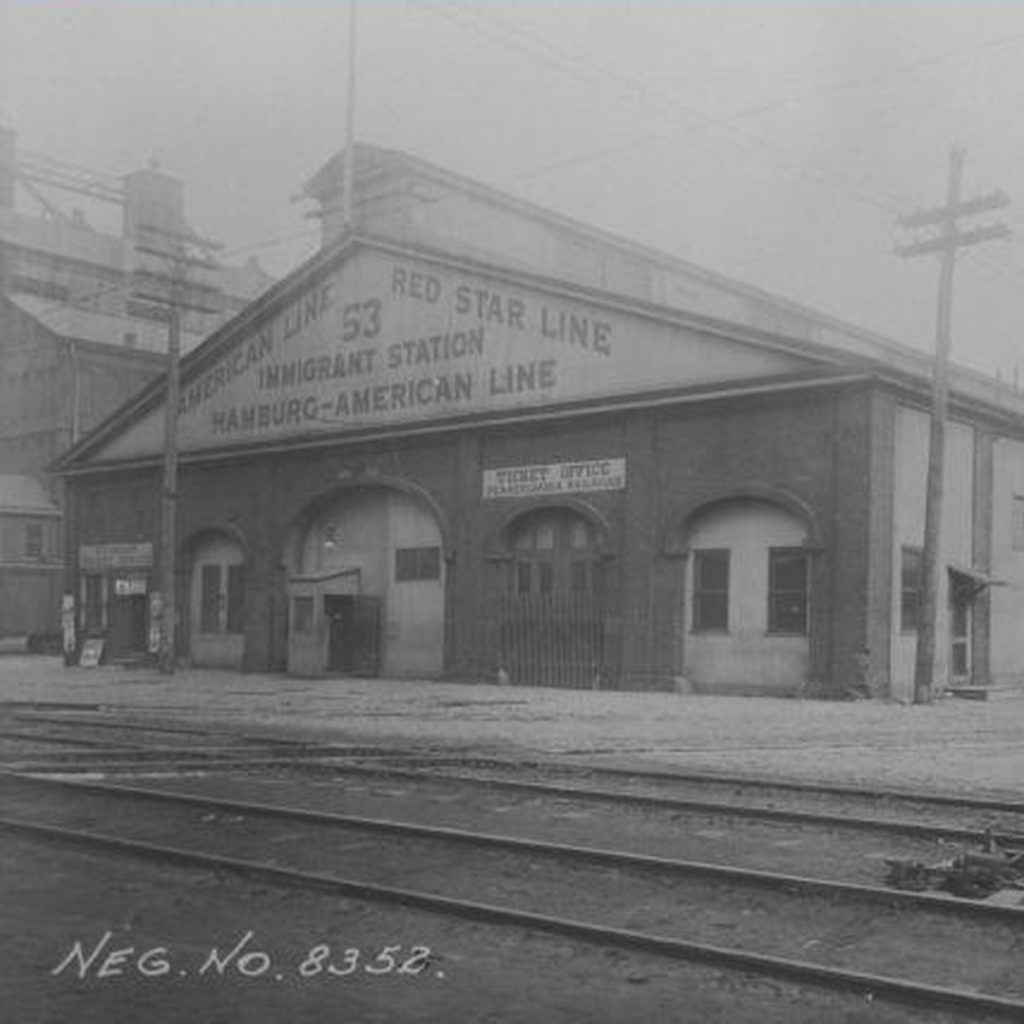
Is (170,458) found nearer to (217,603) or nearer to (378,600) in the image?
(378,600)

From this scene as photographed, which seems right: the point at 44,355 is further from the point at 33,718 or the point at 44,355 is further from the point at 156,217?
the point at 33,718

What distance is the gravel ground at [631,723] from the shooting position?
46.6ft

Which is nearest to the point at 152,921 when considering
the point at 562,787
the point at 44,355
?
the point at 562,787

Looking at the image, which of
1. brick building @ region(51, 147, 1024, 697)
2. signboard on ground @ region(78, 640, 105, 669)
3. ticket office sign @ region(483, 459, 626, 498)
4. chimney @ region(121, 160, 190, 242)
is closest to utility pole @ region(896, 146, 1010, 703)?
brick building @ region(51, 147, 1024, 697)

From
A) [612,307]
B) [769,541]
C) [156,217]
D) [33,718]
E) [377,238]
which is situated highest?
[156,217]

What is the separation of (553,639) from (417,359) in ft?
25.0

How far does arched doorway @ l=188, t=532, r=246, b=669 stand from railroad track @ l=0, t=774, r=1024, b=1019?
25.6 m

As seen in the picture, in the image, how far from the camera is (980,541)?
93.2ft

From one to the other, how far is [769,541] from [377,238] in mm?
12679

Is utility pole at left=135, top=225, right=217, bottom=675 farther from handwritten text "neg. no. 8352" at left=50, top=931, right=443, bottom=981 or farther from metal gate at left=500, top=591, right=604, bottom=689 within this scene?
handwritten text "neg. no. 8352" at left=50, top=931, right=443, bottom=981

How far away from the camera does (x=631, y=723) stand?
1919 cm

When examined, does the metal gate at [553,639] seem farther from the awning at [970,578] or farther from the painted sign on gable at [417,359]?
the awning at [970,578]

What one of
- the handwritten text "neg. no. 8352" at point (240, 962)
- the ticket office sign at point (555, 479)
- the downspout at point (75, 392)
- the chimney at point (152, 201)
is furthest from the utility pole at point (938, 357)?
the chimney at point (152, 201)

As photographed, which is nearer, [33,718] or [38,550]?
[33,718]
